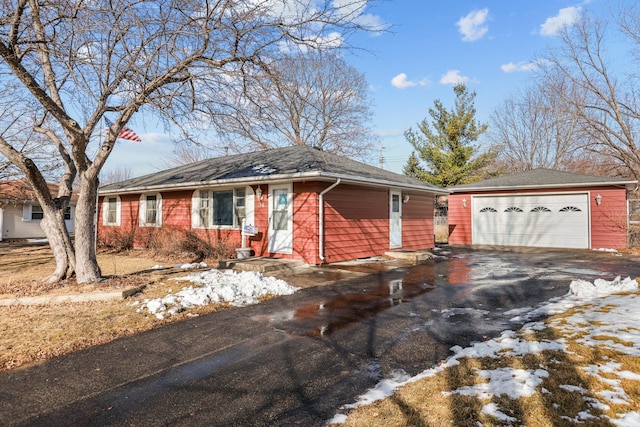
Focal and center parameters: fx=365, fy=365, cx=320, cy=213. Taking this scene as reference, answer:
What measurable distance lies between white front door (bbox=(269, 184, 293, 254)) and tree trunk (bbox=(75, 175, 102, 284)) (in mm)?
4826

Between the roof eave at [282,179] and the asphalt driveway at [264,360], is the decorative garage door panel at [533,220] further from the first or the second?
the asphalt driveway at [264,360]

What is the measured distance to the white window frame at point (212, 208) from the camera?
11586 mm

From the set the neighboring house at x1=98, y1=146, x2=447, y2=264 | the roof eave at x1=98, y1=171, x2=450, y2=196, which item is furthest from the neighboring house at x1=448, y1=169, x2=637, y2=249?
the roof eave at x1=98, y1=171, x2=450, y2=196

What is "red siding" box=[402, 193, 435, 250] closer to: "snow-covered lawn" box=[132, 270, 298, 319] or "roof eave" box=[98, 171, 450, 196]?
"roof eave" box=[98, 171, 450, 196]

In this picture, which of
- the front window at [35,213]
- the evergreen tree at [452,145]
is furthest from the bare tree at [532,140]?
the front window at [35,213]

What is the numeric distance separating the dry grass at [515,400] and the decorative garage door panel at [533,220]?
14.4m

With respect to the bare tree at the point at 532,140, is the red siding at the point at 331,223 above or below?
below

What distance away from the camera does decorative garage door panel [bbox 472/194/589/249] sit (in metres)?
15.3

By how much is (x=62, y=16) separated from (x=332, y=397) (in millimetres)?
6992

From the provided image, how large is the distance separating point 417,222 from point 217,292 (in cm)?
1025

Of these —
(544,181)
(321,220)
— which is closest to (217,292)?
(321,220)

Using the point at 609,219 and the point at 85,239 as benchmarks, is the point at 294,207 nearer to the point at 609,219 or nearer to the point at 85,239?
the point at 85,239

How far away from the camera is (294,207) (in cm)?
1055

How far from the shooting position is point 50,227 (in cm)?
731
